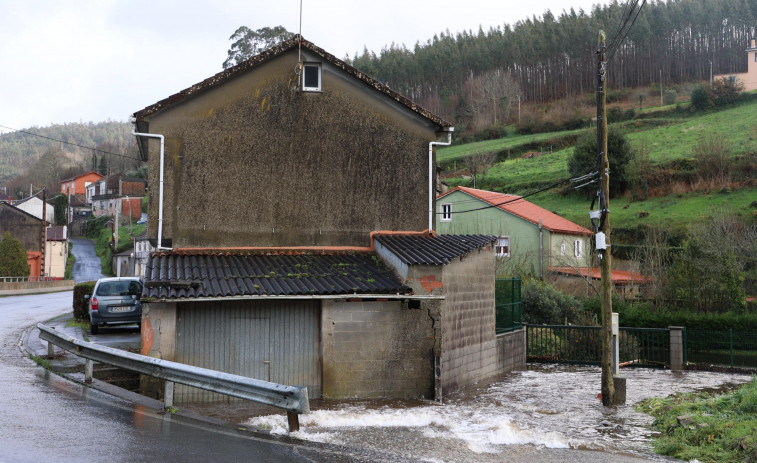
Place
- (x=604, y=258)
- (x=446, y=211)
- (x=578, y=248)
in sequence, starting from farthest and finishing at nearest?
(x=446, y=211) → (x=578, y=248) → (x=604, y=258)

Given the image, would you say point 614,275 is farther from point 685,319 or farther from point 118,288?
point 118,288

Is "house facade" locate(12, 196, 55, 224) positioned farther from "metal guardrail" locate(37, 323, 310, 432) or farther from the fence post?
"metal guardrail" locate(37, 323, 310, 432)

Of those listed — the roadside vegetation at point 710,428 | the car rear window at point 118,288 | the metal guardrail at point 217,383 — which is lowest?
the roadside vegetation at point 710,428

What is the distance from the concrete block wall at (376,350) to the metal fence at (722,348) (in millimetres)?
15611

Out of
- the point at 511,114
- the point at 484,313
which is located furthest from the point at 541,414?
the point at 511,114

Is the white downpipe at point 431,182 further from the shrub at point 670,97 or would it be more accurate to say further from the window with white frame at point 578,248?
the shrub at point 670,97

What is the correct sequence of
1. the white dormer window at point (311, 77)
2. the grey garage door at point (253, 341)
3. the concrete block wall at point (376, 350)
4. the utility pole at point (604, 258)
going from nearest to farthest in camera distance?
the grey garage door at point (253, 341)
the concrete block wall at point (376, 350)
the utility pole at point (604, 258)
the white dormer window at point (311, 77)

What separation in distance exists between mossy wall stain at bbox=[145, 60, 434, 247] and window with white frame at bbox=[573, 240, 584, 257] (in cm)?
2869

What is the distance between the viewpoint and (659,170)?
188 feet

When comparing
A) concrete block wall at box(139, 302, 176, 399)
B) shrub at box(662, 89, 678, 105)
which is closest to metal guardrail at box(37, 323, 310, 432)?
concrete block wall at box(139, 302, 176, 399)

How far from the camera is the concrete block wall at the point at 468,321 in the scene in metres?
15.5

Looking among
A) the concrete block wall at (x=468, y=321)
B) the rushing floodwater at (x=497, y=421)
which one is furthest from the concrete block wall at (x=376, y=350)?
the concrete block wall at (x=468, y=321)

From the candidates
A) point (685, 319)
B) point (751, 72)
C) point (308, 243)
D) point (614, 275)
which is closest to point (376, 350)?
point (308, 243)

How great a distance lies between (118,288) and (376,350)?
9823 millimetres
